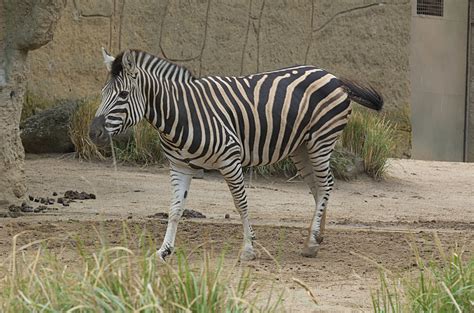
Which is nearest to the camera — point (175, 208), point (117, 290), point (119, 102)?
point (117, 290)

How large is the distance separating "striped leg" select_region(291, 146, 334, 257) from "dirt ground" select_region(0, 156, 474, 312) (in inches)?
5.2

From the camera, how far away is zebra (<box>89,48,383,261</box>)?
25.7ft

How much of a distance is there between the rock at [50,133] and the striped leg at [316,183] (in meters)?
5.06

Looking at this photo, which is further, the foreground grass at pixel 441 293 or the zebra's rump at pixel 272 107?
the zebra's rump at pixel 272 107

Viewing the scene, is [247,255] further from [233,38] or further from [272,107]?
[233,38]

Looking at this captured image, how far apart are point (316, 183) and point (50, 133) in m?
5.44

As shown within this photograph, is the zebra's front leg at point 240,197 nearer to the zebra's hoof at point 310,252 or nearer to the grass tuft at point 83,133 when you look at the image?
the zebra's hoof at point 310,252

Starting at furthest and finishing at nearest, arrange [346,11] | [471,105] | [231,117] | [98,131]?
[471,105], [346,11], [231,117], [98,131]

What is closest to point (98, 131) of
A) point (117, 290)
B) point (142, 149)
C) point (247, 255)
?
point (247, 255)

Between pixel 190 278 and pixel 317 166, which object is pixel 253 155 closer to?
pixel 317 166

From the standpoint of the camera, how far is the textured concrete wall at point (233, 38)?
1466cm

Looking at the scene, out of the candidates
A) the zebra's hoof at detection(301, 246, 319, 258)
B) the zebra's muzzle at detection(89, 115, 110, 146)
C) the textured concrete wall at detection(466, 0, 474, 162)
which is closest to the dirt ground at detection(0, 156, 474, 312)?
the zebra's hoof at detection(301, 246, 319, 258)

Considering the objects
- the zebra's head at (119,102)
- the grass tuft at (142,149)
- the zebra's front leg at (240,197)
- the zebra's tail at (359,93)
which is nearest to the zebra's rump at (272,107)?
the zebra's tail at (359,93)

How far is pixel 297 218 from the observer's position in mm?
10586
